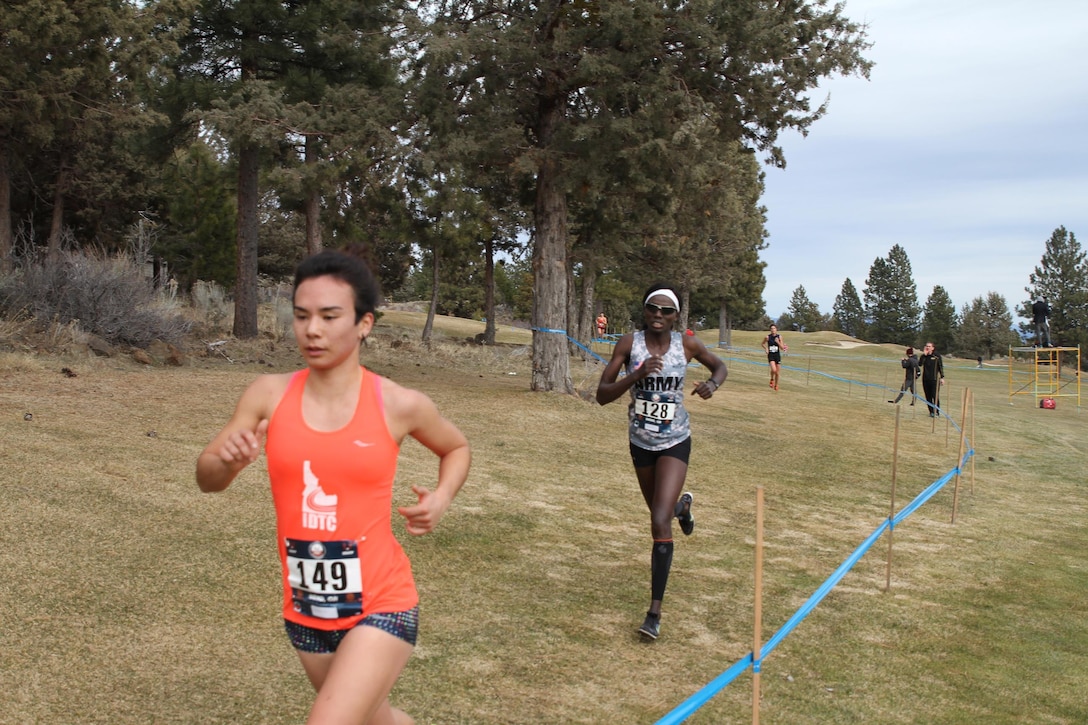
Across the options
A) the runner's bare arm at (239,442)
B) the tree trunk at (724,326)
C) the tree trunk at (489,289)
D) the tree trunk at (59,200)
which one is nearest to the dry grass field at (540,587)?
the runner's bare arm at (239,442)

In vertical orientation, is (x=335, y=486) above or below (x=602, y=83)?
below

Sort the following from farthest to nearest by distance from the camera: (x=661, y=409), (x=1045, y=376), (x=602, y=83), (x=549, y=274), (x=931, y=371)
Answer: (x=1045, y=376), (x=931, y=371), (x=549, y=274), (x=602, y=83), (x=661, y=409)

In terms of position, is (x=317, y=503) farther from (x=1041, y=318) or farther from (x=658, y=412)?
(x=1041, y=318)

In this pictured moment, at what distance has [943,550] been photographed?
31.7 ft

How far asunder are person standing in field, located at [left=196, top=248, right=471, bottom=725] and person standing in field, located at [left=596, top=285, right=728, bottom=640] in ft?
10.7

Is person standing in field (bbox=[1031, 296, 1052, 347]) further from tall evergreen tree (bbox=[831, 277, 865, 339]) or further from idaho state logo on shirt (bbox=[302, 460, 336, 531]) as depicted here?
tall evergreen tree (bbox=[831, 277, 865, 339])

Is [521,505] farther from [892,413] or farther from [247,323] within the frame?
[892,413]

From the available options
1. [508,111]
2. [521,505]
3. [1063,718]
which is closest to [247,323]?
[508,111]

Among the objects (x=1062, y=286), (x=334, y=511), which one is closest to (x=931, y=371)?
(x=334, y=511)

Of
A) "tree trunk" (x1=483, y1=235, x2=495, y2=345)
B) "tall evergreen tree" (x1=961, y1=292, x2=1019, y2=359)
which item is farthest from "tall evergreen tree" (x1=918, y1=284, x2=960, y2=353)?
"tree trunk" (x1=483, y1=235, x2=495, y2=345)

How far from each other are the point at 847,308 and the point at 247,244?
375ft

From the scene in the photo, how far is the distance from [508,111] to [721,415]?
759 cm

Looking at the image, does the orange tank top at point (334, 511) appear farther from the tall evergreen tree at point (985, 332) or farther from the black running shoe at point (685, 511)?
the tall evergreen tree at point (985, 332)

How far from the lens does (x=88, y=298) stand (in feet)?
59.6
